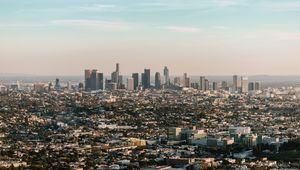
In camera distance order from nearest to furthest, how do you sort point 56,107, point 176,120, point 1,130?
point 1,130, point 176,120, point 56,107

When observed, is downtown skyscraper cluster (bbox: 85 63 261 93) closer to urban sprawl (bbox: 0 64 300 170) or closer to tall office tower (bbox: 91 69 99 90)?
tall office tower (bbox: 91 69 99 90)

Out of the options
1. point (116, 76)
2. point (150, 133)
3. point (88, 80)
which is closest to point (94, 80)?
point (88, 80)

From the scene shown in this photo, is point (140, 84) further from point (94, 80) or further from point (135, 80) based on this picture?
point (94, 80)

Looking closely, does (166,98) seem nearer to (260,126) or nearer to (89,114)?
(89,114)

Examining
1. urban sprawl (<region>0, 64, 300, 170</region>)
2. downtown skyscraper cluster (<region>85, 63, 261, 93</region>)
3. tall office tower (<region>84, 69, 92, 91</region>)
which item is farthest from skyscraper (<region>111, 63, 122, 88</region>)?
urban sprawl (<region>0, 64, 300, 170</region>)

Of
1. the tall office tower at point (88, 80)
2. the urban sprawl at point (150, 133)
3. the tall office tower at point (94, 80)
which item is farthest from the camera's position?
the tall office tower at point (88, 80)

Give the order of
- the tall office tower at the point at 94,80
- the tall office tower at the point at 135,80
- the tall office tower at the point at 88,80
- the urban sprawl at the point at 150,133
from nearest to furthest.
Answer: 1. the urban sprawl at the point at 150,133
2. the tall office tower at the point at 94,80
3. the tall office tower at the point at 88,80
4. the tall office tower at the point at 135,80

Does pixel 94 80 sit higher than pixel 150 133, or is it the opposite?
pixel 94 80

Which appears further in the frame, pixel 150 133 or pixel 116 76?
pixel 116 76

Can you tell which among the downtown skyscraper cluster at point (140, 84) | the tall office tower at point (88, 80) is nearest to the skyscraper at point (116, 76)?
the downtown skyscraper cluster at point (140, 84)

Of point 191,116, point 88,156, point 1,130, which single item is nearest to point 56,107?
point 191,116

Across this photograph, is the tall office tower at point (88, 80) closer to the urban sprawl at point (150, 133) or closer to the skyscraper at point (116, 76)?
the skyscraper at point (116, 76)
